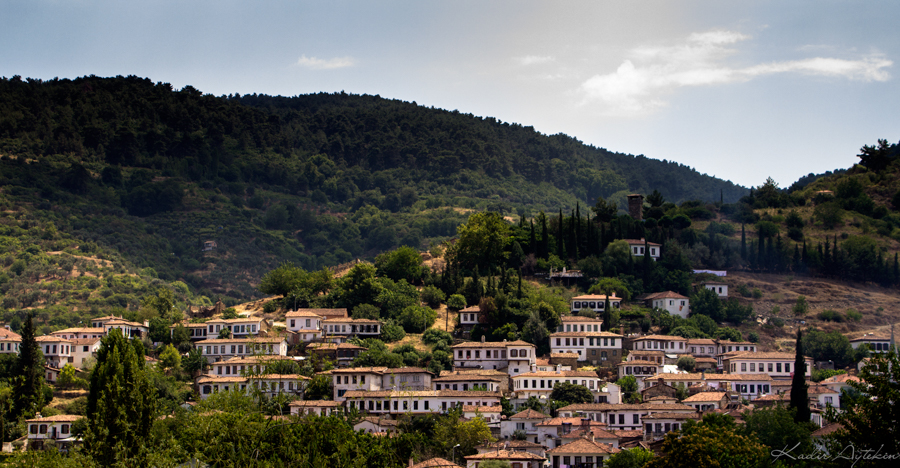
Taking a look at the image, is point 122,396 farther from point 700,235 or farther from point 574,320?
point 700,235

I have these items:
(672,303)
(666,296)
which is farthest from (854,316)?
(666,296)

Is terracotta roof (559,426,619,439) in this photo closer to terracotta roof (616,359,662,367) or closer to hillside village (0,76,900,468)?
hillside village (0,76,900,468)

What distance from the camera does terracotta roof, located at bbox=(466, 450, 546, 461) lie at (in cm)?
6045

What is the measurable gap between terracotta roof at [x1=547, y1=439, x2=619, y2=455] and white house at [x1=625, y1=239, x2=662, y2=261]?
154ft

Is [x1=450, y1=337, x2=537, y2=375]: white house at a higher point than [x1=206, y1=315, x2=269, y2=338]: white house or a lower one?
lower

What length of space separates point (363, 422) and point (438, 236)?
375 feet

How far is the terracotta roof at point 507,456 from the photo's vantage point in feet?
198

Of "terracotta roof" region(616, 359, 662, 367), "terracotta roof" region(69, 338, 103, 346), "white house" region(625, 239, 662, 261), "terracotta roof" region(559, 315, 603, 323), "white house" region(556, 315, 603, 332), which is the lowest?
"terracotta roof" region(616, 359, 662, 367)

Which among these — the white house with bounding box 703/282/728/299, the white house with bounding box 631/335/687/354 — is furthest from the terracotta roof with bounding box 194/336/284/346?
the white house with bounding box 703/282/728/299

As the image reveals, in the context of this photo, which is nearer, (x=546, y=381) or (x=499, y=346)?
(x=546, y=381)

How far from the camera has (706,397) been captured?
234 ft

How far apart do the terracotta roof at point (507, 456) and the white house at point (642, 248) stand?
160 ft

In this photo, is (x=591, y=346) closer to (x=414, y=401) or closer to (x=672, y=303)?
(x=672, y=303)

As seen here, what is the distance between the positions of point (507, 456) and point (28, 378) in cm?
3625
